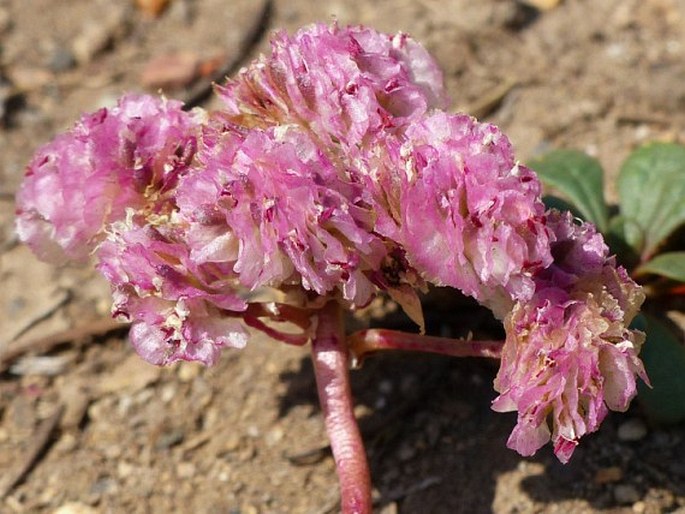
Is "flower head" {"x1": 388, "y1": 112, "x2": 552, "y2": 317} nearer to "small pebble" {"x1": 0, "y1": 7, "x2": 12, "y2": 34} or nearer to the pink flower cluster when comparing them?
the pink flower cluster

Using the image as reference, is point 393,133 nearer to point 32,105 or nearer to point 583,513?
point 583,513

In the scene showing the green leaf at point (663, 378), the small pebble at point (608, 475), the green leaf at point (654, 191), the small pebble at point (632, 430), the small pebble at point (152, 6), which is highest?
the small pebble at point (152, 6)

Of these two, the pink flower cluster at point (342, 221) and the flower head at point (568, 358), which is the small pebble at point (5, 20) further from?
the flower head at point (568, 358)

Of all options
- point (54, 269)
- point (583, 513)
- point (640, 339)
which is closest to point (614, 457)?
point (583, 513)

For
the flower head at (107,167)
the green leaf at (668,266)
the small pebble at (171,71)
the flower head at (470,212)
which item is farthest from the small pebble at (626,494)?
the small pebble at (171,71)

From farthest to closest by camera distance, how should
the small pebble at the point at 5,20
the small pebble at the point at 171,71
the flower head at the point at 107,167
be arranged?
the small pebble at the point at 5,20 → the small pebble at the point at 171,71 → the flower head at the point at 107,167

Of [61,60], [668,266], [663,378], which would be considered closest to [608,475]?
[663,378]

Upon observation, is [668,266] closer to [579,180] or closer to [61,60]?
[579,180]
